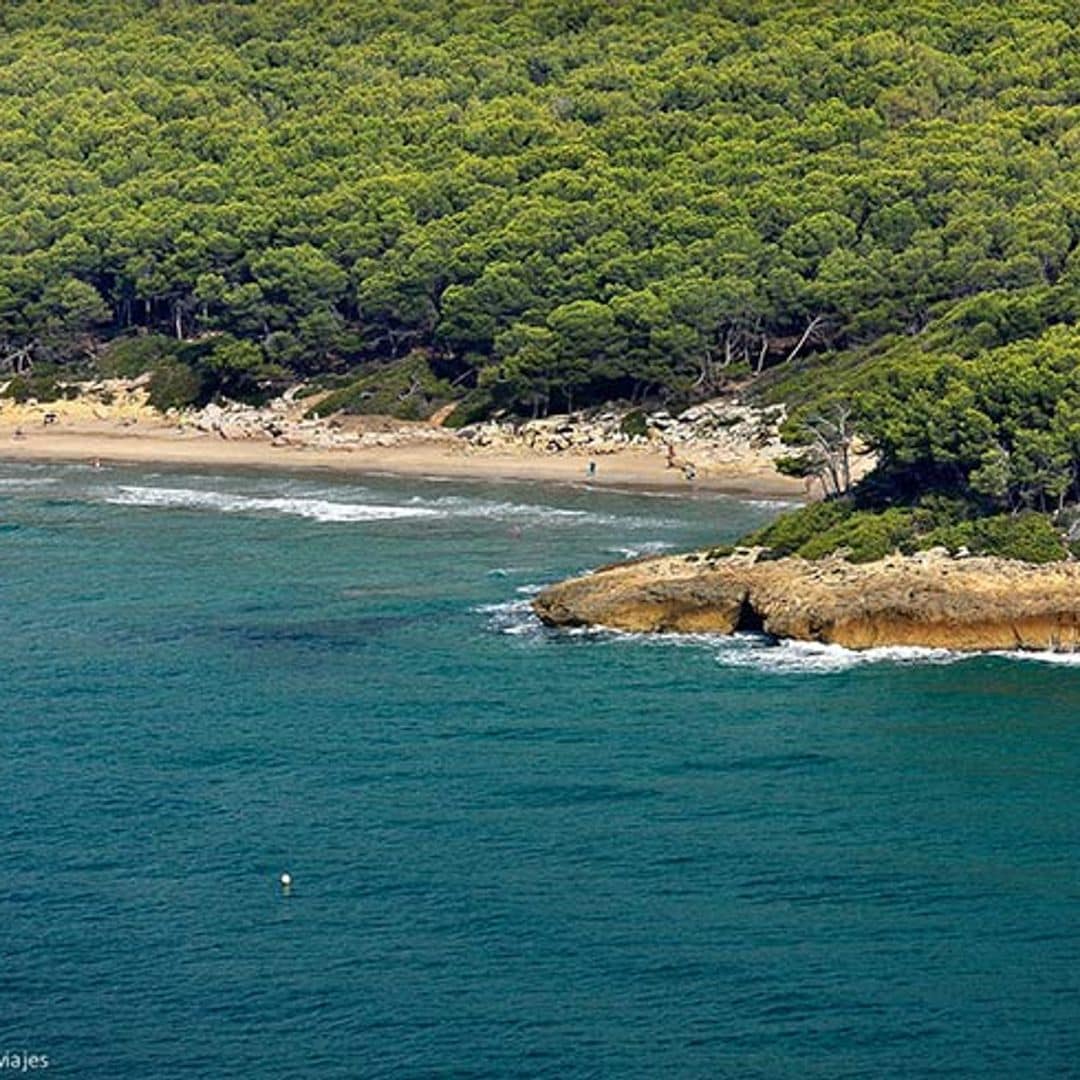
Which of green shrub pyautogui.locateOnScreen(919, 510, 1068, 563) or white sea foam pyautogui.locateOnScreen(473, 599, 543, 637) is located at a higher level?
green shrub pyautogui.locateOnScreen(919, 510, 1068, 563)

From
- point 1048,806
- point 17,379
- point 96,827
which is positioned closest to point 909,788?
point 1048,806

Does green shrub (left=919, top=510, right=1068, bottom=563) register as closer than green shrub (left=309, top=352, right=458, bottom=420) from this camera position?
Yes

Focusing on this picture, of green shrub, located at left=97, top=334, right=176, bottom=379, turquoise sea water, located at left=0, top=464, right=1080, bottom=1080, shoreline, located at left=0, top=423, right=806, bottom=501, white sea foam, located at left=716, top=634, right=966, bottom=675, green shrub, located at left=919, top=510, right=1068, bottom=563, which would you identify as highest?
green shrub, located at left=97, top=334, right=176, bottom=379

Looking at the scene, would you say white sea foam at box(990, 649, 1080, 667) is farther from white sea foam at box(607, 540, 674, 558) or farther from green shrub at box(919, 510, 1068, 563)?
white sea foam at box(607, 540, 674, 558)

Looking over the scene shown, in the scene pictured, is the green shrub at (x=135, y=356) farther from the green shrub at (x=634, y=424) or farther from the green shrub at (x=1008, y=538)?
the green shrub at (x=1008, y=538)

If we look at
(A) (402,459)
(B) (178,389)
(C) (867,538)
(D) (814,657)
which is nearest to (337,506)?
(A) (402,459)

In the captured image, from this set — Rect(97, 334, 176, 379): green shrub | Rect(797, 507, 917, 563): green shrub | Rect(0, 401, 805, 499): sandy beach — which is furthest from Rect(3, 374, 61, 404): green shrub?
Rect(797, 507, 917, 563): green shrub
